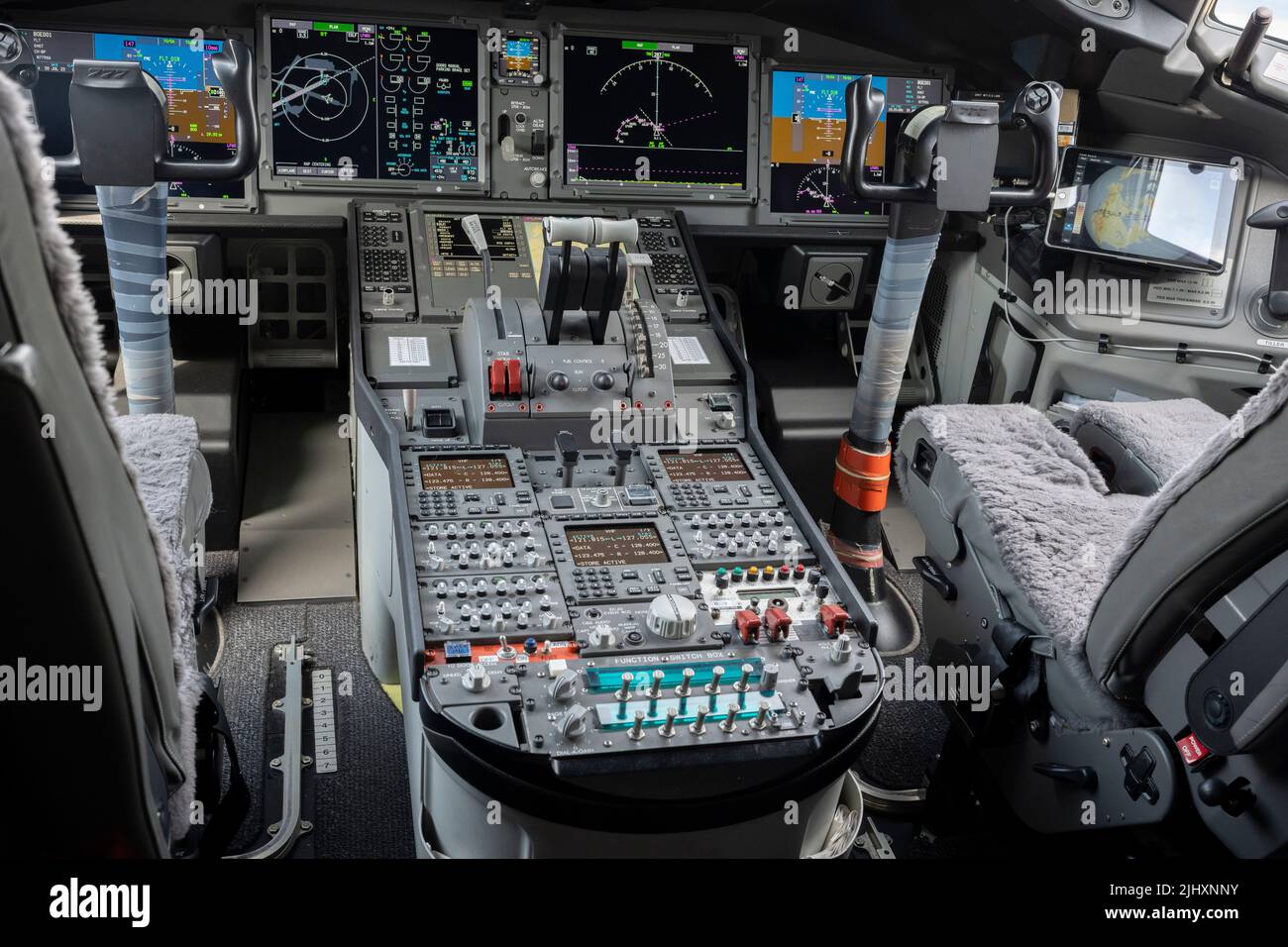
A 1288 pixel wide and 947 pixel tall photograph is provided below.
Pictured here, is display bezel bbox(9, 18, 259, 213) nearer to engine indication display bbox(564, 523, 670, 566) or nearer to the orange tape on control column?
engine indication display bbox(564, 523, 670, 566)

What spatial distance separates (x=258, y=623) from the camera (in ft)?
10.1

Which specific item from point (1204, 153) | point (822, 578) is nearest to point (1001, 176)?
point (1204, 153)

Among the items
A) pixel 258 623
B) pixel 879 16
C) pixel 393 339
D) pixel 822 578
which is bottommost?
pixel 258 623

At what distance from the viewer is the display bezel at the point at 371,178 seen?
11.2 feet

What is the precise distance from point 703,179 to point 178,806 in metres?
2.90

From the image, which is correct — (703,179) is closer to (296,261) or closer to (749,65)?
(749,65)

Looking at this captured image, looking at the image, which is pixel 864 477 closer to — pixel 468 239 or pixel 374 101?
pixel 468 239

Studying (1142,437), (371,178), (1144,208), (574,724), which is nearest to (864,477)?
(1142,437)

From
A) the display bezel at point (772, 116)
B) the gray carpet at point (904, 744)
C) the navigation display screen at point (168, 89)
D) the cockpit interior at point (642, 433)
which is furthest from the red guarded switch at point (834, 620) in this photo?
the navigation display screen at point (168, 89)

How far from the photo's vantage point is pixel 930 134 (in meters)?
2.62

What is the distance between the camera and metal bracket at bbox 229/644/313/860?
92.1 inches

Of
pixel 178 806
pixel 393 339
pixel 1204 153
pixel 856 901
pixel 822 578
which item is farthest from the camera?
pixel 1204 153

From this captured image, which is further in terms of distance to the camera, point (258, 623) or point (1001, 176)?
point (1001, 176)

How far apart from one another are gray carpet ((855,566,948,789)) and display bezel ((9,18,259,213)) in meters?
2.27
